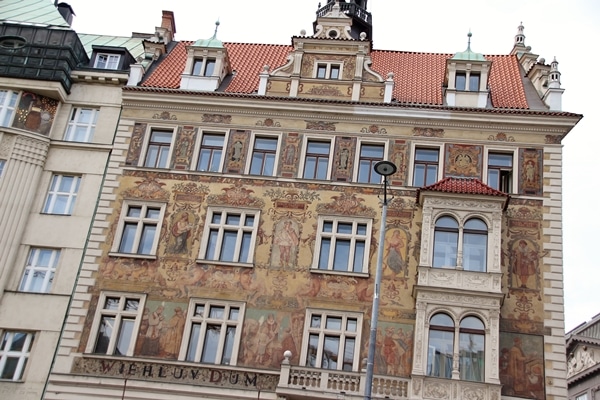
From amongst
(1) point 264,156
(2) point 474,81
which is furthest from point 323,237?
(2) point 474,81

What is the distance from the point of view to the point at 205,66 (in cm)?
3019

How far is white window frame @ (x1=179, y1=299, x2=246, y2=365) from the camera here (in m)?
24.5

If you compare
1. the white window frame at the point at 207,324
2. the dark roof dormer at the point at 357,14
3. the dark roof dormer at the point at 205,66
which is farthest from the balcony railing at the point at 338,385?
the dark roof dormer at the point at 357,14

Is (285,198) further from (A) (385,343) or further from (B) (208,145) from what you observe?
(A) (385,343)

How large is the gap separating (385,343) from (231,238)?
257 inches

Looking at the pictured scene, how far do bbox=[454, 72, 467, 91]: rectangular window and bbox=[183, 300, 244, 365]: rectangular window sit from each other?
11.7m

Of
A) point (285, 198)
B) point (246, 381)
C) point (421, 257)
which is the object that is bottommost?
point (246, 381)

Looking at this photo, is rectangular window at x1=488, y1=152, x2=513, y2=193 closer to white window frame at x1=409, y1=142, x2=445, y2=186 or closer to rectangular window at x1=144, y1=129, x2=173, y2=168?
white window frame at x1=409, y1=142, x2=445, y2=186

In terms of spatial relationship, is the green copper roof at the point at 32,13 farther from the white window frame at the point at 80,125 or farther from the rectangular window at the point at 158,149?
the rectangular window at the point at 158,149

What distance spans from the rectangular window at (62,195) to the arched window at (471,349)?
47.3 ft

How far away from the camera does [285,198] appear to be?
2689 centimetres

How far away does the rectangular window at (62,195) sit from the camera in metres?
27.5

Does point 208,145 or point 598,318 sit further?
point 598,318

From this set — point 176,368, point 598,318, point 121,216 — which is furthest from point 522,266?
point 598,318
